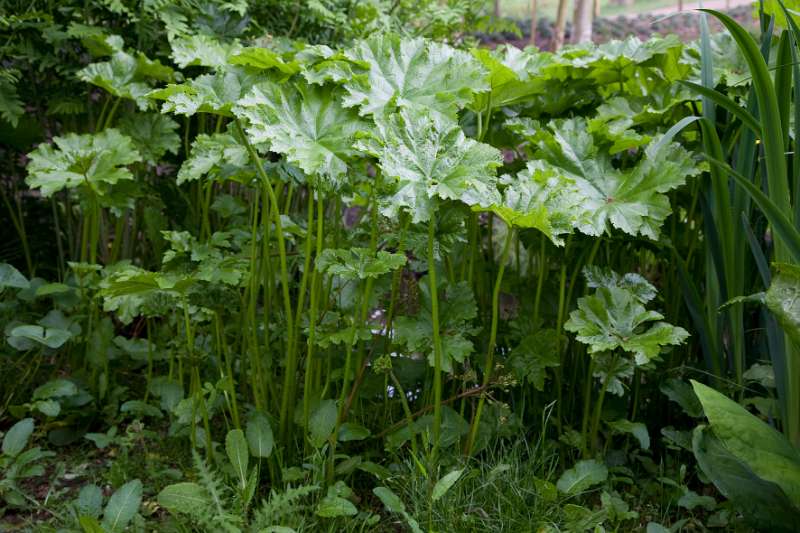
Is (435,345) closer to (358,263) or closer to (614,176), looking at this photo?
Answer: (358,263)

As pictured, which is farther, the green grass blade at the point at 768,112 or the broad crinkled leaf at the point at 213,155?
the broad crinkled leaf at the point at 213,155

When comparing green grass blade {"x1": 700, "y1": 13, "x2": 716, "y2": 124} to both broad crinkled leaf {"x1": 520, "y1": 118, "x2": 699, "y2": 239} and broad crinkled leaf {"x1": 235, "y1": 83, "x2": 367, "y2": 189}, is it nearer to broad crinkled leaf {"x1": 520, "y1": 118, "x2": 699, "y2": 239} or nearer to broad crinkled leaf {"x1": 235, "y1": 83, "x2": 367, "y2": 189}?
broad crinkled leaf {"x1": 520, "y1": 118, "x2": 699, "y2": 239}

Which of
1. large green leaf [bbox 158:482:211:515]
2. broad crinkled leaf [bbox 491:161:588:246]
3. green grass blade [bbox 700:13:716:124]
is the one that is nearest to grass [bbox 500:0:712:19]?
green grass blade [bbox 700:13:716:124]

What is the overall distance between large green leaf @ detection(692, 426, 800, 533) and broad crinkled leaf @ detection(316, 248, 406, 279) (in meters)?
0.81

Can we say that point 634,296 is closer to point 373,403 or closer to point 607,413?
point 607,413

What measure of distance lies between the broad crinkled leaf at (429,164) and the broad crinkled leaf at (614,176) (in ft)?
0.93

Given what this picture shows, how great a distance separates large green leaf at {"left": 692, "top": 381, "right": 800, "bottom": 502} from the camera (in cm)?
167

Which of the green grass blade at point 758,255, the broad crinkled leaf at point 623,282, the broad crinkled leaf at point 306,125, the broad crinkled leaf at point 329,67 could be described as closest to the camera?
the broad crinkled leaf at point 306,125

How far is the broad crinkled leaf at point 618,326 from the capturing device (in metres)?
1.77

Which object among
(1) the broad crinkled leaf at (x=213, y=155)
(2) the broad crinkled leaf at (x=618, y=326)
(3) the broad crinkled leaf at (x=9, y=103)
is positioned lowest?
(2) the broad crinkled leaf at (x=618, y=326)

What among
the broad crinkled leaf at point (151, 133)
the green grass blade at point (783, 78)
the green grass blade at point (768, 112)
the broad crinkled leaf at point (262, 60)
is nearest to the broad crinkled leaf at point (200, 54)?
the broad crinkled leaf at point (262, 60)

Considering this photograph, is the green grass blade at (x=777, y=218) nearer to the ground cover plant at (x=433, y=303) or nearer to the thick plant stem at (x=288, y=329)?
the ground cover plant at (x=433, y=303)

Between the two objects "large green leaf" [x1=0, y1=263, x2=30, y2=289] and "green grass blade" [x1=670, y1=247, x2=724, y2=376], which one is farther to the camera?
"large green leaf" [x1=0, y1=263, x2=30, y2=289]

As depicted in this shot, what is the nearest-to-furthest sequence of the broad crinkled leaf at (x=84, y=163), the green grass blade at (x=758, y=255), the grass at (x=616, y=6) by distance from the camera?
the green grass blade at (x=758, y=255)
the broad crinkled leaf at (x=84, y=163)
the grass at (x=616, y=6)
